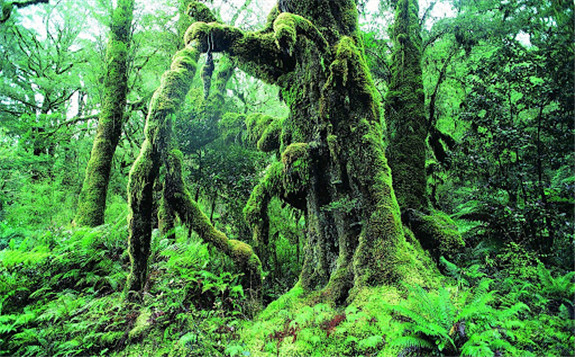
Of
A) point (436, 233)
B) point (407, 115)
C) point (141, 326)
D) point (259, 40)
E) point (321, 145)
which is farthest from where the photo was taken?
point (407, 115)

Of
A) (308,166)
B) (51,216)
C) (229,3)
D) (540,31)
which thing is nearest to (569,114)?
(540,31)

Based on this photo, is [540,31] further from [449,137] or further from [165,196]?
[165,196]

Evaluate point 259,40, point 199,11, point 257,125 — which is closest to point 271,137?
point 257,125

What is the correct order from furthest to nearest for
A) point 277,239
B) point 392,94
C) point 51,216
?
point 51,216 < point 277,239 < point 392,94

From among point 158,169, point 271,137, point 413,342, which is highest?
point 271,137

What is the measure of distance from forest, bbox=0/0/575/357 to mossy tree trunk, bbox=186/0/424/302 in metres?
0.03

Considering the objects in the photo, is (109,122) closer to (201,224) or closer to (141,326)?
(201,224)

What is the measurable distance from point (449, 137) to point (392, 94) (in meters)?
2.32

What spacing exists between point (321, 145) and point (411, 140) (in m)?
2.51

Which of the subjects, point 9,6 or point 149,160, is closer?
point 149,160

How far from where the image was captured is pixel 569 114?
14.3ft

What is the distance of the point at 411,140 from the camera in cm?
602

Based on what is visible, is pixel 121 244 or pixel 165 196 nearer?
pixel 165 196

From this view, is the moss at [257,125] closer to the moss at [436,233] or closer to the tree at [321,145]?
the tree at [321,145]
